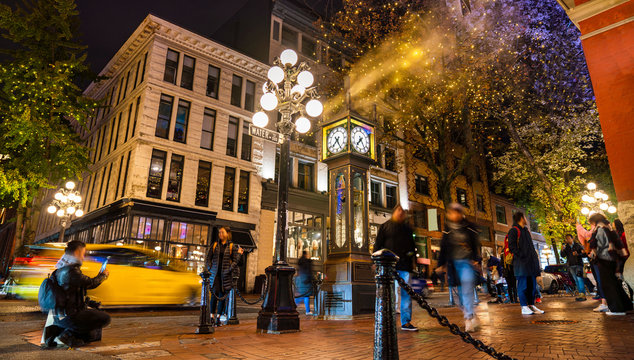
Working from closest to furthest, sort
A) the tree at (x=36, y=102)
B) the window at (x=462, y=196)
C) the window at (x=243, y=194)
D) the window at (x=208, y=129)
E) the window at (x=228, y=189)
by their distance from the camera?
1. the tree at (x=36, y=102)
2. the window at (x=228, y=189)
3. the window at (x=208, y=129)
4. the window at (x=243, y=194)
5. the window at (x=462, y=196)

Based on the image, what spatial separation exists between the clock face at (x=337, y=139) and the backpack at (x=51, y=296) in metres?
6.83

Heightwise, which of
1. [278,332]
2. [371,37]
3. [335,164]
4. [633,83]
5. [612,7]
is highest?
[371,37]

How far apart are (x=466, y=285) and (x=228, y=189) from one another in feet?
59.0

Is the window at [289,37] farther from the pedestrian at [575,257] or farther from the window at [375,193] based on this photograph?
the pedestrian at [575,257]

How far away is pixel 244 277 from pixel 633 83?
1848 centimetres

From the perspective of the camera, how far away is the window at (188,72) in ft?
71.2

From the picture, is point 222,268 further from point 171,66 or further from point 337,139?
point 171,66

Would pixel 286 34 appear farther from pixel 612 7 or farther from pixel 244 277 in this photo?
pixel 612 7

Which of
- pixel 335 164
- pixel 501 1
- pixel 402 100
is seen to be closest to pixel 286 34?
pixel 402 100

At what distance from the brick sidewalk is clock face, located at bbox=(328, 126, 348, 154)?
16.2 ft

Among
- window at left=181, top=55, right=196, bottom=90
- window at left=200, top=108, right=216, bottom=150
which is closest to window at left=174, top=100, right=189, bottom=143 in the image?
window at left=200, top=108, right=216, bottom=150

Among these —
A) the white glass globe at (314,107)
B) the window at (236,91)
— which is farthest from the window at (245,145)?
the white glass globe at (314,107)

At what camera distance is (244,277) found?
797 inches

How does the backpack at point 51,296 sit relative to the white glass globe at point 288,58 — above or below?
below
